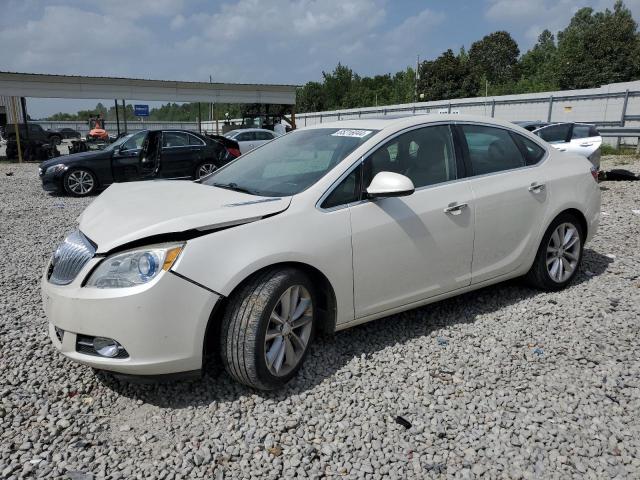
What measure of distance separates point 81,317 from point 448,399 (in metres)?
2.12

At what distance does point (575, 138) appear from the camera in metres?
11.2

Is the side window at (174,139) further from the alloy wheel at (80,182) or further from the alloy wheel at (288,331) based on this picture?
the alloy wheel at (288,331)

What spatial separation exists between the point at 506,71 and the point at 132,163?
84562 millimetres

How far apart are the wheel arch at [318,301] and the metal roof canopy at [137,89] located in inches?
913

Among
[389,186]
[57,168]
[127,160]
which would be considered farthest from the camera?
[127,160]

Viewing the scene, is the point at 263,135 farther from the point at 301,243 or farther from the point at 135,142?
the point at 301,243

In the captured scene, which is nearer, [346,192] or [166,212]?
[166,212]

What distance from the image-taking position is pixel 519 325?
13.2ft

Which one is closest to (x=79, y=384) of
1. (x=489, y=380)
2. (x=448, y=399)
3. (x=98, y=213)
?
(x=98, y=213)

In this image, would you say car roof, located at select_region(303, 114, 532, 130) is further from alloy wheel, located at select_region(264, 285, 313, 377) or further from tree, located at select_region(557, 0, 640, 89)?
tree, located at select_region(557, 0, 640, 89)

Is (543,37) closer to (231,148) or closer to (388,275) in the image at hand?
(231,148)

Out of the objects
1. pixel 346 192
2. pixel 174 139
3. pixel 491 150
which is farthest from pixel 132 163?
pixel 346 192

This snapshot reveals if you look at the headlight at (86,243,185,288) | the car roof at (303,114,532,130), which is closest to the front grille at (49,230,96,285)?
the headlight at (86,243,185,288)

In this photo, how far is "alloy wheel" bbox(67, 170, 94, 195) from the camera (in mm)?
11750
